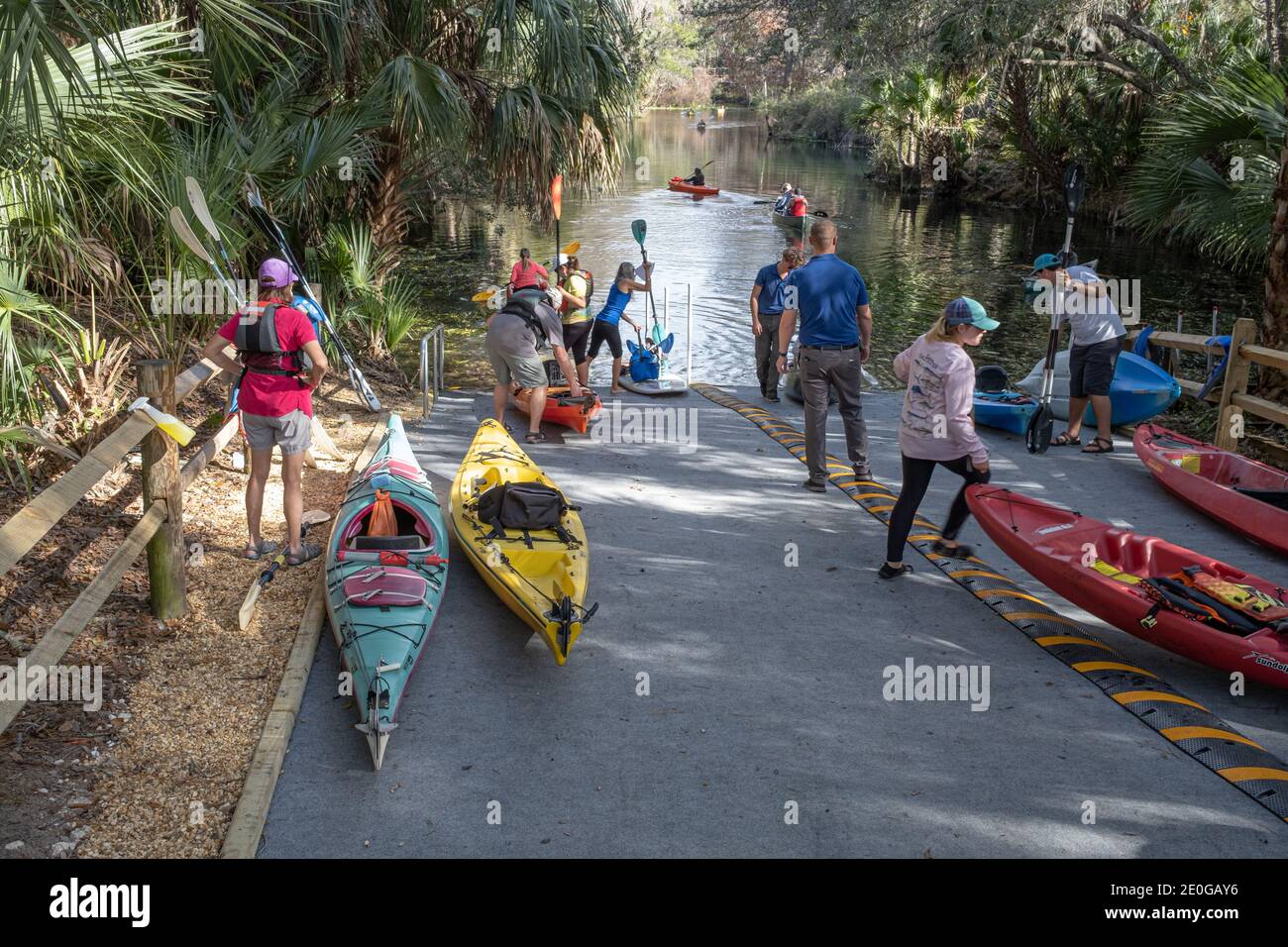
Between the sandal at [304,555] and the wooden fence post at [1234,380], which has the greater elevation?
the wooden fence post at [1234,380]

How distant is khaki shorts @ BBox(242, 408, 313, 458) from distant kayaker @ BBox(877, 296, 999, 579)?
394 centimetres

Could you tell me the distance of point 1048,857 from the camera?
447 centimetres

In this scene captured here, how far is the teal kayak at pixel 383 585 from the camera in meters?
5.28

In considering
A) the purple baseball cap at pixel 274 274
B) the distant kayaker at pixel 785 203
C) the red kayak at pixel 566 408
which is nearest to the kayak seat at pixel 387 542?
the purple baseball cap at pixel 274 274

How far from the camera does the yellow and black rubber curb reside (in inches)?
197

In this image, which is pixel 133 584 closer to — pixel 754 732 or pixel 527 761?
pixel 527 761

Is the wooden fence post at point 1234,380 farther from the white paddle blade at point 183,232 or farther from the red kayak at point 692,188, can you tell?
the red kayak at point 692,188

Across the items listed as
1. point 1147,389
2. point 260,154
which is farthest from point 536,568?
point 1147,389

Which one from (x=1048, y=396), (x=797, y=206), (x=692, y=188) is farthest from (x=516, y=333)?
(x=692, y=188)

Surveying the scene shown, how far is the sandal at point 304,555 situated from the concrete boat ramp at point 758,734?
0.97 metres

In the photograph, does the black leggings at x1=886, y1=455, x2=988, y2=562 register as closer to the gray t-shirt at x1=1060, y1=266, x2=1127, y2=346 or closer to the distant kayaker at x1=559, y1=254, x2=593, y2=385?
the gray t-shirt at x1=1060, y1=266, x2=1127, y2=346

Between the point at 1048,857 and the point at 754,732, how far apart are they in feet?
4.91

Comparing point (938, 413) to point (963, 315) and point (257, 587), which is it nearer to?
point (963, 315)

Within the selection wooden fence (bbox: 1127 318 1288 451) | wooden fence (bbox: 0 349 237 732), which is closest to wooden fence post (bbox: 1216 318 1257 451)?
wooden fence (bbox: 1127 318 1288 451)
